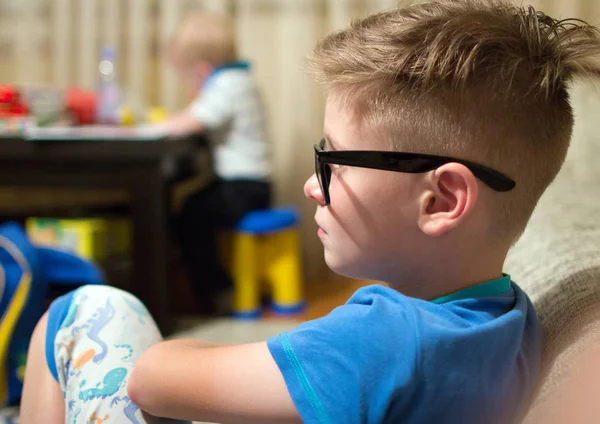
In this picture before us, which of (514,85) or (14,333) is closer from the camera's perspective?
(514,85)

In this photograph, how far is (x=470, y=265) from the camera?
0.68 m

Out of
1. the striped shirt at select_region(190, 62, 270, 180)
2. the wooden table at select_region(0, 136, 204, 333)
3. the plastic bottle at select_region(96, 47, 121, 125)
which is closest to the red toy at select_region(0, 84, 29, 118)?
the wooden table at select_region(0, 136, 204, 333)

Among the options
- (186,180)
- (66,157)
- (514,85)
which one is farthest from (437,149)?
(186,180)

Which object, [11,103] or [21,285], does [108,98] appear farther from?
[21,285]

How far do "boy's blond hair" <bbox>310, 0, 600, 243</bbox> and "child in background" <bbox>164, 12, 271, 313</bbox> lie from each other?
5.47 feet

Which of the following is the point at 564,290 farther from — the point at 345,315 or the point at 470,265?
the point at 345,315

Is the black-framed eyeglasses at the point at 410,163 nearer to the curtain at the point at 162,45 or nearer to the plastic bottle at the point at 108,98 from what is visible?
the plastic bottle at the point at 108,98

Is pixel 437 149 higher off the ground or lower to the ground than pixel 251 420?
higher

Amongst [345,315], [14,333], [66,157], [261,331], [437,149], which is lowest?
[261,331]

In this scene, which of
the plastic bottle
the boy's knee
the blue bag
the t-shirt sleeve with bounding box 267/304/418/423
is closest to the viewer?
the t-shirt sleeve with bounding box 267/304/418/423

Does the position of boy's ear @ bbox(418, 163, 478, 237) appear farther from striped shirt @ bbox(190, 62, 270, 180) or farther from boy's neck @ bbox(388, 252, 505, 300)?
striped shirt @ bbox(190, 62, 270, 180)

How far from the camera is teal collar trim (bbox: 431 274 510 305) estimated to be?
2.21 ft

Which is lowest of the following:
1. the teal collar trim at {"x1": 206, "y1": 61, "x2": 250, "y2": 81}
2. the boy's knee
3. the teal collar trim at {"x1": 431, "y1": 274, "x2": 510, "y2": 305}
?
the boy's knee

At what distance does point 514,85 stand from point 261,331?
1676 mm
